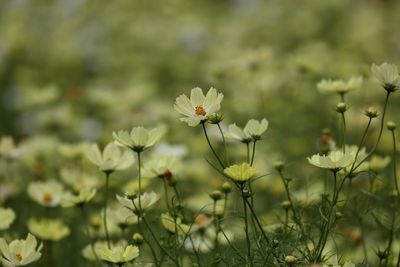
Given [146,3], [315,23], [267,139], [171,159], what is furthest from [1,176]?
[146,3]

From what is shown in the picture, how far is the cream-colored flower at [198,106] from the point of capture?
1249 mm

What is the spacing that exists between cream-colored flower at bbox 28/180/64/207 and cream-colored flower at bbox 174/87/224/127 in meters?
0.59

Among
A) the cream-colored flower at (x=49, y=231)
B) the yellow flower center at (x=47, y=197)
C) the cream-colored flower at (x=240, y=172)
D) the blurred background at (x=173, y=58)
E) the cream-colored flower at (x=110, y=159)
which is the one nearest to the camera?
the cream-colored flower at (x=240, y=172)

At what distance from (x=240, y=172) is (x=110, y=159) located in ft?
1.21

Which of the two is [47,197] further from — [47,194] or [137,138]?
[137,138]

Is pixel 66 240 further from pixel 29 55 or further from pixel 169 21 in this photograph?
pixel 169 21

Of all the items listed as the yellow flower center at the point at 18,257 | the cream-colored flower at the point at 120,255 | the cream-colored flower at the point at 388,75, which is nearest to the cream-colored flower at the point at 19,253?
the yellow flower center at the point at 18,257

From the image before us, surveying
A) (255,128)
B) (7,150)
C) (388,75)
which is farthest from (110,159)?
(388,75)

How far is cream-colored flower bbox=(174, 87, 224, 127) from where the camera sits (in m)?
1.25

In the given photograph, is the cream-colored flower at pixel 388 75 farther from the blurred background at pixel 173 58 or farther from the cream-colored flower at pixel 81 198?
the blurred background at pixel 173 58

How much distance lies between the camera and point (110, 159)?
1.46 meters

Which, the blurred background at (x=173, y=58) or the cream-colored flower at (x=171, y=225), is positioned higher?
the blurred background at (x=173, y=58)

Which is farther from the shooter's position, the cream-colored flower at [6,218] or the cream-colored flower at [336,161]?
the cream-colored flower at [6,218]

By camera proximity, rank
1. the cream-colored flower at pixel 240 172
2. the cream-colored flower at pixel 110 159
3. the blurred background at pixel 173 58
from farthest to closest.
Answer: the blurred background at pixel 173 58 → the cream-colored flower at pixel 110 159 → the cream-colored flower at pixel 240 172
